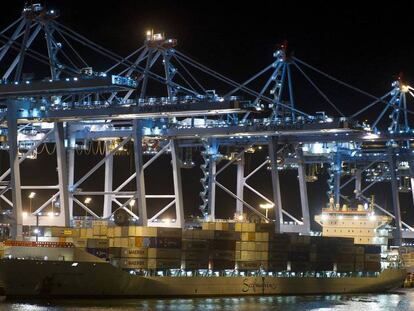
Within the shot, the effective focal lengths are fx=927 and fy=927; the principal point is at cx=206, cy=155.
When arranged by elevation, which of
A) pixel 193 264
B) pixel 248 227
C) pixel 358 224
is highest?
pixel 358 224

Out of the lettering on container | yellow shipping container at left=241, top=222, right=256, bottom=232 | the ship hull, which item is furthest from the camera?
the lettering on container

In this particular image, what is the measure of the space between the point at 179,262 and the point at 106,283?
12.3 feet

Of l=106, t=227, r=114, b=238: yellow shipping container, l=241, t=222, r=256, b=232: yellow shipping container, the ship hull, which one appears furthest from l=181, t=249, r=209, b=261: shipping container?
l=106, t=227, r=114, b=238: yellow shipping container

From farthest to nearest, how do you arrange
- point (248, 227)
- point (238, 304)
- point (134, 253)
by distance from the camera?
point (248, 227)
point (134, 253)
point (238, 304)

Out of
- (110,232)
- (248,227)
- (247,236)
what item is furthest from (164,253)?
(248,227)

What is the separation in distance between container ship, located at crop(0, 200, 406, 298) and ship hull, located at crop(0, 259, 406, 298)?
4 cm

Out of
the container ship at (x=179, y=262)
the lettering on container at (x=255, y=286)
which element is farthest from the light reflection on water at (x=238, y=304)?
the container ship at (x=179, y=262)

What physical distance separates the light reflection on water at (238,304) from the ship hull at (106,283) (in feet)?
2.09

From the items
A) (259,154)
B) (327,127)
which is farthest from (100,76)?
(259,154)

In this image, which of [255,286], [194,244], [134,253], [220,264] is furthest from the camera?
[255,286]

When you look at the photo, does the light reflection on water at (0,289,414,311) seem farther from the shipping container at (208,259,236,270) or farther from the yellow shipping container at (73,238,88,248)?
the yellow shipping container at (73,238,88,248)

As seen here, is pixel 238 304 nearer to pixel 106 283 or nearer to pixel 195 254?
pixel 195 254

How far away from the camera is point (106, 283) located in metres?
39.2

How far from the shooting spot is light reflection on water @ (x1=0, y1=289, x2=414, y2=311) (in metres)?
35.7
